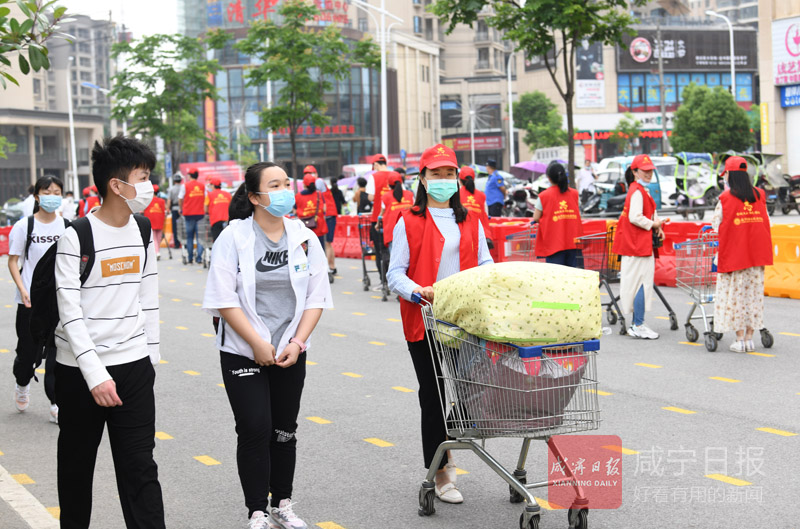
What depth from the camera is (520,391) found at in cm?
468

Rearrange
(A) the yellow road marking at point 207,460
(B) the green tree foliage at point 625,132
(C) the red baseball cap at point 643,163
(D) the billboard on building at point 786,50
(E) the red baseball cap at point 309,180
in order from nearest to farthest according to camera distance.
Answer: (A) the yellow road marking at point 207,460, (C) the red baseball cap at point 643,163, (E) the red baseball cap at point 309,180, (D) the billboard on building at point 786,50, (B) the green tree foliage at point 625,132

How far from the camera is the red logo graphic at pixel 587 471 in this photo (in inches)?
203

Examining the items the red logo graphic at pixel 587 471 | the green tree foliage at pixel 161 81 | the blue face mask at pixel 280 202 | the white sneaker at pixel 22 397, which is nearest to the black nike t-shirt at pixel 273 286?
the blue face mask at pixel 280 202

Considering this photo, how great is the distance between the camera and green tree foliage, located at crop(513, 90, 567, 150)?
90.4 meters

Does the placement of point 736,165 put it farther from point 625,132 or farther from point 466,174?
point 625,132

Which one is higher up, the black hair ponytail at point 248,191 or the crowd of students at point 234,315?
the black hair ponytail at point 248,191

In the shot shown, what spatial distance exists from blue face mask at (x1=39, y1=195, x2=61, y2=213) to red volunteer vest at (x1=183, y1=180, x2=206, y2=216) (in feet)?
48.3

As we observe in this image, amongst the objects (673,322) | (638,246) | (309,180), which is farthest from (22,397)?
(309,180)

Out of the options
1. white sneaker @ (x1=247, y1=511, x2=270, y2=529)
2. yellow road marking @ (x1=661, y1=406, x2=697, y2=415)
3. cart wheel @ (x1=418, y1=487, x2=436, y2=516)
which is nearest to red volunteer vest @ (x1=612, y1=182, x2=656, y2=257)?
yellow road marking @ (x1=661, y1=406, x2=697, y2=415)

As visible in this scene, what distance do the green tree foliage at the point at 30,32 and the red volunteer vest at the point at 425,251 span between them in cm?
211

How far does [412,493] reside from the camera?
5.94m

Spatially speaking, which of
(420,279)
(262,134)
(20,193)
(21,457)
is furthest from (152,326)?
(20,193)

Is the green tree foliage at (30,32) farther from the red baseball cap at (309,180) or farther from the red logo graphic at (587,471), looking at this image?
the red baseball cap at (309,180)

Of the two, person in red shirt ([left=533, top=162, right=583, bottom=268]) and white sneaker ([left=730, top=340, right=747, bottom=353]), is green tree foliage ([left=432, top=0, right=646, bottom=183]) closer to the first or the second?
person in red shirt ([left=533, top=162, right=583, bottom=268])
